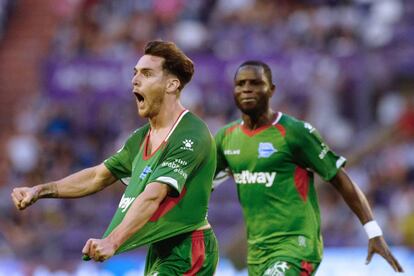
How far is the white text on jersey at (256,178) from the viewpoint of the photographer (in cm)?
902

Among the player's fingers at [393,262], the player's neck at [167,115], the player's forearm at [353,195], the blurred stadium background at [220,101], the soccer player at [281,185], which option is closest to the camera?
the player's neck at [167,115]

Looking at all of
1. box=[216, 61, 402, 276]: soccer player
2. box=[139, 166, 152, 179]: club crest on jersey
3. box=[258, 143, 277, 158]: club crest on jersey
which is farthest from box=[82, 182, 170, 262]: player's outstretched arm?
box=[258, 143, 277, 158]: club crest on jersey

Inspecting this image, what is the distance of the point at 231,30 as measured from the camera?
59.0ft

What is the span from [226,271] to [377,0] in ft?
21.8

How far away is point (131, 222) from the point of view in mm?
6797

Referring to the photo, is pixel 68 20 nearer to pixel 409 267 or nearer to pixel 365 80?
pixel 365 80

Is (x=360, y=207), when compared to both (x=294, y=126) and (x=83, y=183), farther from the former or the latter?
(x=83, y=183)

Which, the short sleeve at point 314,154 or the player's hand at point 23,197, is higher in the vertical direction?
the short sleeve at point 314,154

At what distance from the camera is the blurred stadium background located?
50.0 ft

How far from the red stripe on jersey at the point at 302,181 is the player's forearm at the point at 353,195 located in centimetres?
23

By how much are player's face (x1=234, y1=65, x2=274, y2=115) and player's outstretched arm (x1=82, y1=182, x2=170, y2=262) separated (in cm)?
226

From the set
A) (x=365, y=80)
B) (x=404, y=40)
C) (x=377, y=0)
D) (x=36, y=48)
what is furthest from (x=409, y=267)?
(x=36, y=48)

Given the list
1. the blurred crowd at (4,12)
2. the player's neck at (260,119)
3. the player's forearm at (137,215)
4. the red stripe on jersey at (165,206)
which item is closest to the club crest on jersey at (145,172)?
the red stripe on jersey at (165,206)

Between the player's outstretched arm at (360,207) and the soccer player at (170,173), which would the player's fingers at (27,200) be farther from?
the player's outstretched arm at (360,207)
